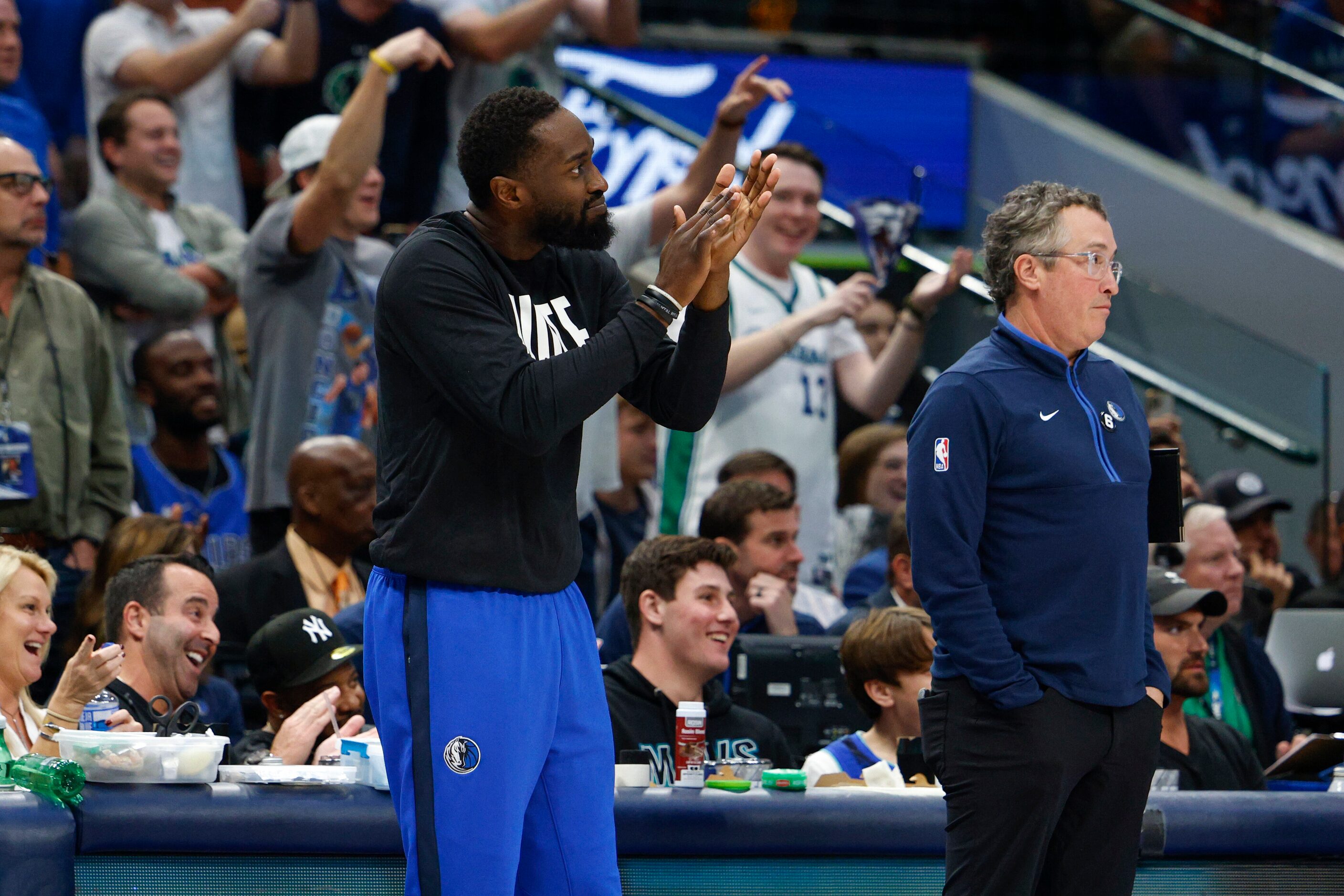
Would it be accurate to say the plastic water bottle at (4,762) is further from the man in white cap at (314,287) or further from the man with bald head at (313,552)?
the man in white cap at (314,287)

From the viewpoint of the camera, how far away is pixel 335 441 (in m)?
5.96

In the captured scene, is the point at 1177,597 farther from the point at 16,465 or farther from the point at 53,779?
the point at 16,465

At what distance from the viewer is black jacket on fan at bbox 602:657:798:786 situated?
4.84m

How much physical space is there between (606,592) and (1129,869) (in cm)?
366

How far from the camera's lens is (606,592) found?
6.69 metres

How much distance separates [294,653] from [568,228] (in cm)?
218

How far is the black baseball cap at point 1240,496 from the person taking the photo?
7.30 metres

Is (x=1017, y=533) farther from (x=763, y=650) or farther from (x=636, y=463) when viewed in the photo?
(x=636, y=463)

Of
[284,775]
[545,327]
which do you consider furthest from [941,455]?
[284,775]

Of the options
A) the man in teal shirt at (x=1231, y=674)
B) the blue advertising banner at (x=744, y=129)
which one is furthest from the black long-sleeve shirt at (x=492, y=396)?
the blue advertising banner at (x=744, y=129)

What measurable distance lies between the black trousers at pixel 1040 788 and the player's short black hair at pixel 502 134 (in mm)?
1258

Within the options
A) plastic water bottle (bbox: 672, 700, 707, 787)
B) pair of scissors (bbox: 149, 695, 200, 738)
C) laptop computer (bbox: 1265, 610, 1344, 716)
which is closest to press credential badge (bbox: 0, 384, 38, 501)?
pair of scissors (bbox: 149, 695, 200, 738)

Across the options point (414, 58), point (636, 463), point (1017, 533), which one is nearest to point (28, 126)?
point (414, 58)

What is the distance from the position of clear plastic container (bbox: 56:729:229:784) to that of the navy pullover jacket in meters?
1.62
